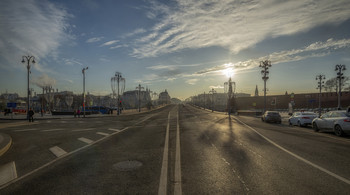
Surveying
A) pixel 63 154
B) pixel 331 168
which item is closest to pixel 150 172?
pixel 63 154

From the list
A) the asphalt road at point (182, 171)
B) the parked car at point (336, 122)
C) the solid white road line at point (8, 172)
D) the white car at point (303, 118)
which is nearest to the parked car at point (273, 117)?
the white car at point (303, 118)

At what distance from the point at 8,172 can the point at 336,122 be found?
16.6 m

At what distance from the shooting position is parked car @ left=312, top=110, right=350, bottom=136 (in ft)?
40.5

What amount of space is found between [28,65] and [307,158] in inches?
1421

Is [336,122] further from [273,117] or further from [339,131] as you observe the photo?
[273,117]

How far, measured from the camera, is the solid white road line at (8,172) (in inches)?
217

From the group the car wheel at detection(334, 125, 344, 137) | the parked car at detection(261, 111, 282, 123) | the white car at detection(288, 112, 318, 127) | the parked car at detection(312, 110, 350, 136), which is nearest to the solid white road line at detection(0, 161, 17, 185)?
the parked car at detection(312, 110, 350, 136)

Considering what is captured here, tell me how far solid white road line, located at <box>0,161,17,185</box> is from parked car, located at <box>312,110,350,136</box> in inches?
626

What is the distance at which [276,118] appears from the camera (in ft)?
81.3

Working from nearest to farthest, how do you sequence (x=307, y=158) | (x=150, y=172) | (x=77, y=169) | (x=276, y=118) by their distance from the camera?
(x=150, y=172) → (x=77, y=169) → (x=307, y=158) → (x=276, y=118)

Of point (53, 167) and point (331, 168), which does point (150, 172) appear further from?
point (331, 168)

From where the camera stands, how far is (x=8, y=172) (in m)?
6.16

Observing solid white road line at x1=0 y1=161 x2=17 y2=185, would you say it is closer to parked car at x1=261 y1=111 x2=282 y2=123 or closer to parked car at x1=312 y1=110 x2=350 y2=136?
parked car at x1=312 y1=110 x2=350 y2=136

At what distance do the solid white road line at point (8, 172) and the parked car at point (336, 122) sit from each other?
15.9m
